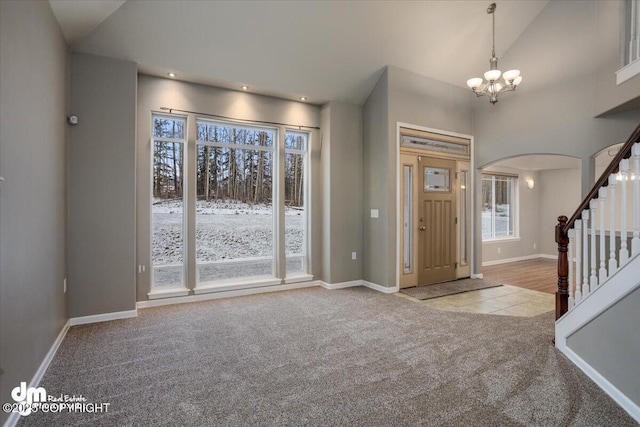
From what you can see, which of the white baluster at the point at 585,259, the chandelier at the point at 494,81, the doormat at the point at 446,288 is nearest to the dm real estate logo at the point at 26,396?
the white baluster at the point at 585,259

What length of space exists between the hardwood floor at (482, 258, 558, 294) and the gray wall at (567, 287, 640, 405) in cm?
301

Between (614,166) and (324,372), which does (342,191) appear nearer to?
(324,372)

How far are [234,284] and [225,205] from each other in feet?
3.85

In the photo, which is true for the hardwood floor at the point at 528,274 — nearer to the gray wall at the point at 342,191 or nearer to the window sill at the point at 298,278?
the gray wall at the point at 342,191

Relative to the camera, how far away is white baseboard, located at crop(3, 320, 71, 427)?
1883 millimetres

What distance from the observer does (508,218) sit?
827 centimetres

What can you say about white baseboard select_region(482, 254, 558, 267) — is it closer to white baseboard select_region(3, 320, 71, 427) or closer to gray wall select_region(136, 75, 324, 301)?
gray wall select_region(136, 75, 324, 301)

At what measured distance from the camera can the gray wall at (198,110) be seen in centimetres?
420

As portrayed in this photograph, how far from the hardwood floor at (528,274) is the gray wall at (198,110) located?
3465mm

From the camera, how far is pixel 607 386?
2234mm

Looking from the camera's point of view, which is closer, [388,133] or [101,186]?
[101,186]

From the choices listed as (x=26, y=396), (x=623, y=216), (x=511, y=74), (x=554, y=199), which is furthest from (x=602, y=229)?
(x=554, y=199)

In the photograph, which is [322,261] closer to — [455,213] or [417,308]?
[417,308]

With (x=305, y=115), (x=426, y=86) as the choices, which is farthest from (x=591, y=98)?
(x=305, y=115)
